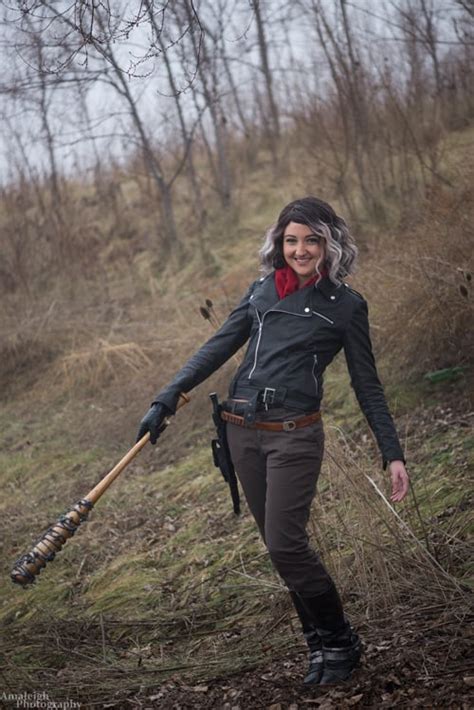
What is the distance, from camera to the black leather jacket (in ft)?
11.2

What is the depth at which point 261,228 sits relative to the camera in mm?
15539

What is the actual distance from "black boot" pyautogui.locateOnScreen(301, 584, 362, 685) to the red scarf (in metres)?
1.22

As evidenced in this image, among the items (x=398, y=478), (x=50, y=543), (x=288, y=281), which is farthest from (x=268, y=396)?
(x=50, y=543)

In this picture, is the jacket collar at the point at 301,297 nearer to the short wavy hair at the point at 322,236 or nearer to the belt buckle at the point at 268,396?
the short wavy hair at the point at 322,236

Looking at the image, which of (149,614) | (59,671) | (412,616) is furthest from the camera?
(149,614)

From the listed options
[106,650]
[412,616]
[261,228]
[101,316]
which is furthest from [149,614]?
[261,228]

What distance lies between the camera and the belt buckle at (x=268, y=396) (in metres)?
3.39

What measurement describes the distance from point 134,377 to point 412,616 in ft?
24.0

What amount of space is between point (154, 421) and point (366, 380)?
901 millimetres

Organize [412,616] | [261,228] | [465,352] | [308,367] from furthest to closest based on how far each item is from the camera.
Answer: [261,228], [465,352], [412,616], [308,367]

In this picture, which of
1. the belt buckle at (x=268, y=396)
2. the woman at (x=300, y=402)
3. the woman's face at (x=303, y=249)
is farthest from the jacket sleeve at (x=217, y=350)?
the belt buckle at (x=268, y=396)

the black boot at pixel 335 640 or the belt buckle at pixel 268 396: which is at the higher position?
the belt buckle at pixel 268 396

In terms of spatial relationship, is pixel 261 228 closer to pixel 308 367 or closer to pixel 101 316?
pixel 101 316

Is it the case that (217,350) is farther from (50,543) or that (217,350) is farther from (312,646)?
(312,646)
